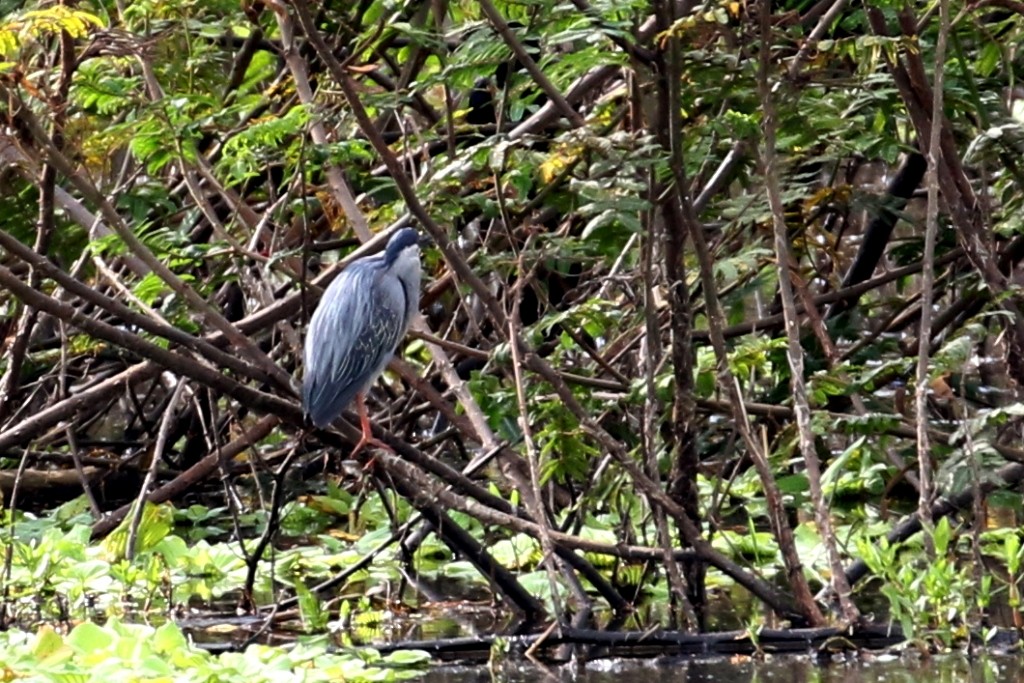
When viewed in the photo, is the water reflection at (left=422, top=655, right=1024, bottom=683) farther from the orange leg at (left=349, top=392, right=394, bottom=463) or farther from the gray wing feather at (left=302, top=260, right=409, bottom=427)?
the gray wing feather at (left=302, top=260, right=409, bottom=427)

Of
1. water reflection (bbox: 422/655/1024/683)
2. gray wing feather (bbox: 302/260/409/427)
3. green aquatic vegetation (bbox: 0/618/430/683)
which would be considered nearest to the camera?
green aquatic vegetation (bbox: 0/618/430/683)

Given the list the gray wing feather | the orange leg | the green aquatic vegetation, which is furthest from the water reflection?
the gray wing feather

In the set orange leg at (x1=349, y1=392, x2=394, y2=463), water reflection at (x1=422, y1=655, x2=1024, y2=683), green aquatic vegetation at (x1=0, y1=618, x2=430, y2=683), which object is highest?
orange leg at (x1=349, y1=392, x2=394, y2=463)

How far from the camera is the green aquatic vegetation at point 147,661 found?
416 cm

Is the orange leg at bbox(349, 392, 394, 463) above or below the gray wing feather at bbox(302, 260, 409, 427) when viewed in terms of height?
below

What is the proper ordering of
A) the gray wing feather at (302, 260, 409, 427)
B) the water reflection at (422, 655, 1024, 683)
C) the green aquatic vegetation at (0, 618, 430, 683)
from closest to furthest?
the green aquatic vegetation at (0, 618, 430, 683) < the water reflection at (422, 655, 1024, 683) < the gray wing feather at (302, 260, 409, 427)

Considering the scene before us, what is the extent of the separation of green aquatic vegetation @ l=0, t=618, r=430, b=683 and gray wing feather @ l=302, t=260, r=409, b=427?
1.31 metres

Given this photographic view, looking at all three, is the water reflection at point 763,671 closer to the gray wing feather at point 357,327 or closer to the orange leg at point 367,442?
the orange leg at point 367,442

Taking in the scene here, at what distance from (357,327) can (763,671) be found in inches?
78.1

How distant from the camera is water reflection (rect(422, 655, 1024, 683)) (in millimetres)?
4508

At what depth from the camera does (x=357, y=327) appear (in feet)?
Result: 19.1

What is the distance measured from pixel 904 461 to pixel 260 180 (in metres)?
3.38

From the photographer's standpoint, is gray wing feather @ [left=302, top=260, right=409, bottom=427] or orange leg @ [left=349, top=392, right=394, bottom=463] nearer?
orange leg @ [left=349, top=392, right=394, bottom=463]

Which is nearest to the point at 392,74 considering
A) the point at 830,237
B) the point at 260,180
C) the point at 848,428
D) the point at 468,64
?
the point at 260,180
